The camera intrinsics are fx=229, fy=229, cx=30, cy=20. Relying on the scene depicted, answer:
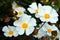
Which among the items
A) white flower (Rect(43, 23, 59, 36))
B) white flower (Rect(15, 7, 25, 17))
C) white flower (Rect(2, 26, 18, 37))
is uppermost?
white flower (Rect(15, 7, 25, 17))

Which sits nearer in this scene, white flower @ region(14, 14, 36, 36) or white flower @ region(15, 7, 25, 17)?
white flower @ region(14, 14, 36, 36)

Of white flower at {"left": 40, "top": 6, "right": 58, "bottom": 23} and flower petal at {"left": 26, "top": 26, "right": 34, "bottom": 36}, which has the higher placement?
white flower at {"left": 40, "top": 6, "right": 58, "bottom": 23}

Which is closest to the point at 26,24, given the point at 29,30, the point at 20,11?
the point at 29,30

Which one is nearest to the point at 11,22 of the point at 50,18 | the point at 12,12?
the point at 12,12

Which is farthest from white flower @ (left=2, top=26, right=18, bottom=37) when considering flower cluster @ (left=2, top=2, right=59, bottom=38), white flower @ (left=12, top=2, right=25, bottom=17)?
white flower @ (left=12, top=2, right=25, bottom=17)

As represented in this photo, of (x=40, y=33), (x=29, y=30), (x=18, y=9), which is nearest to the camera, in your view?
(x=29, y=30)

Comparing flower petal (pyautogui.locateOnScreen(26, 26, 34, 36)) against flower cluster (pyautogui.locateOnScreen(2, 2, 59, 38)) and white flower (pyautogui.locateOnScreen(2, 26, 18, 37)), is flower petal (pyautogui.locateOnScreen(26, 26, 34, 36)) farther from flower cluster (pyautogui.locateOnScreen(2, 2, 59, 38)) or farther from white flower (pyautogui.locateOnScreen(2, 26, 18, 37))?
white flower (pyautogui.locateOnScreen(2, 26, 18, 37))

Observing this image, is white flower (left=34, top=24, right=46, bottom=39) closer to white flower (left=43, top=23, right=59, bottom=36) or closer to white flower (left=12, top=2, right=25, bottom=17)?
white flower (left=43, top=23, right=59, bottom=36)

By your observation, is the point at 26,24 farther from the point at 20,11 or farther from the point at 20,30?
the point at 20,11
